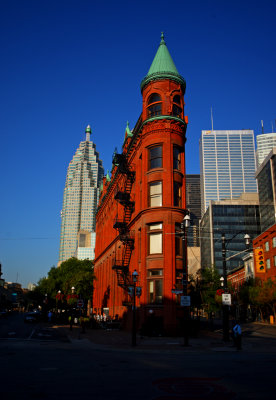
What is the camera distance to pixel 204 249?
525ft

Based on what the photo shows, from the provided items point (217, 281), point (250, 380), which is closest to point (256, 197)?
point (217, 281)

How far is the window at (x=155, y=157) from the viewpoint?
1437 inches

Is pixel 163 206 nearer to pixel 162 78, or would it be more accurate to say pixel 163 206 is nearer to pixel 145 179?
pixel 145 179

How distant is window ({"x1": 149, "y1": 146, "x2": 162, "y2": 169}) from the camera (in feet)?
120

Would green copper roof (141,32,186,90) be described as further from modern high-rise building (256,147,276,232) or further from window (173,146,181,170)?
modern high-rise building (256,147,276,232)

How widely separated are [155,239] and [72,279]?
28.8 meters

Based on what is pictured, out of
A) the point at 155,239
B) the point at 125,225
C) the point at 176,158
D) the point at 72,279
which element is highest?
the point at 176,158

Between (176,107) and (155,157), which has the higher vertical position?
(176,107)

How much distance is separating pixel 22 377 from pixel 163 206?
24020 mm

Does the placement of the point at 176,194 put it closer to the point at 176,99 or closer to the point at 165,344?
the point at 176,99

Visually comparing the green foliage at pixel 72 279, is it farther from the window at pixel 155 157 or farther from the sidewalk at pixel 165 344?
the sidewalk at pixel 165 344

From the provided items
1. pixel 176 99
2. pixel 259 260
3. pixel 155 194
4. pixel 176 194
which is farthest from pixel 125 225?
pixel 259 260

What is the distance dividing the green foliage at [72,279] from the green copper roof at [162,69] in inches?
1281

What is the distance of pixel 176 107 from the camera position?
38250 mm
